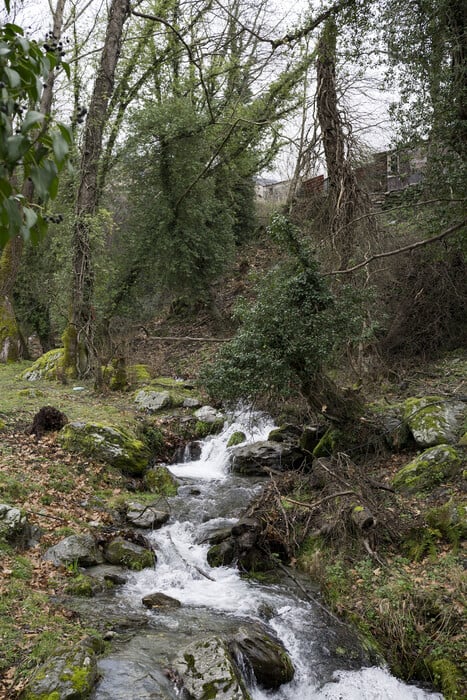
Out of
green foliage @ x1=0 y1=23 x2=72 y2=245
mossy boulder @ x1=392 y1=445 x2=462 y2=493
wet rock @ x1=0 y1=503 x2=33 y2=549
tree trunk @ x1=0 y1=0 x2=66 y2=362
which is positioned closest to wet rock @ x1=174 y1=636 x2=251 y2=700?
wet rock @ x1=0 y1=503 x2=33 y2=549

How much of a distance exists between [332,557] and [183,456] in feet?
17.5

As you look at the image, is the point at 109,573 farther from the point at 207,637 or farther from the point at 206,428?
the point at 206,428

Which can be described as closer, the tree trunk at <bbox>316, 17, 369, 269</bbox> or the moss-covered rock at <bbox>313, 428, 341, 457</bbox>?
the moss-covered rock at <bbox>313, 428, 341, 457</bbox>

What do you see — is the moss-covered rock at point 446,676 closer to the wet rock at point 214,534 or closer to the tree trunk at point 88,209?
the wet rock at point 214,534

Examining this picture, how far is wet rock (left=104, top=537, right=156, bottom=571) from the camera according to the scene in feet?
21.9

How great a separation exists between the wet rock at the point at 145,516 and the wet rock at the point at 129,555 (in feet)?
2.50

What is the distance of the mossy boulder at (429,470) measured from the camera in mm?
7520

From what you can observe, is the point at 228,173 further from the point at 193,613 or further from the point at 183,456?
the point at 193,613

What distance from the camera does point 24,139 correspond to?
143 centimetres

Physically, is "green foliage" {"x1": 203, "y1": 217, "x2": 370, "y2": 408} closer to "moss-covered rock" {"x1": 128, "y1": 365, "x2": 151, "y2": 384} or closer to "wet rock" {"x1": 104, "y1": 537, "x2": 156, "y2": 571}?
"wet rock" {"x1": 104, "y1": 537, "x2": 156, "y2": 571}

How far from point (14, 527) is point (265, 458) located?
5306 mm

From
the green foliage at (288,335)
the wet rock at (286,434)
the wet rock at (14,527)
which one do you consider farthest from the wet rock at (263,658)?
the wet rock at (286,434)

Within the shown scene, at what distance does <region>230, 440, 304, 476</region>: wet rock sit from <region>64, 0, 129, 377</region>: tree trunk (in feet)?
21.1

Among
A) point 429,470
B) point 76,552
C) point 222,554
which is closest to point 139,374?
point 222,554
